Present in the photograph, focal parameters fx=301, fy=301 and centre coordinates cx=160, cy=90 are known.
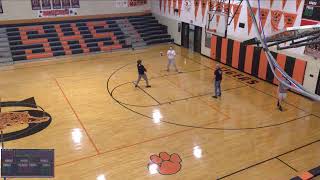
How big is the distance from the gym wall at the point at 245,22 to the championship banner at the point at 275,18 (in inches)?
5.6

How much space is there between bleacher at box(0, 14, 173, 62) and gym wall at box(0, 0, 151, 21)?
26.1 inches

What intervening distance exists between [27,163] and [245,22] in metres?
15.2

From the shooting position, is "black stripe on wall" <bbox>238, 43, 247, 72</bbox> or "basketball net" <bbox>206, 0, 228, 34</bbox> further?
"basketball net" <bbox>206, 0, 228, 34</bbox>

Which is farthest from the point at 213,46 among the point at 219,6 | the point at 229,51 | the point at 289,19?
the point at 289,19

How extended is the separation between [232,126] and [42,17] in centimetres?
1934

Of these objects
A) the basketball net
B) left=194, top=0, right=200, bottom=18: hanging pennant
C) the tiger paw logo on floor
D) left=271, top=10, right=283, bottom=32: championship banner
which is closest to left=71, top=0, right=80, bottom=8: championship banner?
left=194, top=0, right=200, bottom=18: hanging pennant

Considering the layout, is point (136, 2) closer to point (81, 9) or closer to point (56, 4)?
point (81, 9)

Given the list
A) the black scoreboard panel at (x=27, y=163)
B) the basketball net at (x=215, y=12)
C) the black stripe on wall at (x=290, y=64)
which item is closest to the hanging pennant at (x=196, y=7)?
the basketball net at (x=215, y=12)

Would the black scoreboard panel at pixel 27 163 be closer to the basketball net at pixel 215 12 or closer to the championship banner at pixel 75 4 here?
the basketball net at pixel 215 12

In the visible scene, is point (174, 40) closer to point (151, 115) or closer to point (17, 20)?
point (17, 20)

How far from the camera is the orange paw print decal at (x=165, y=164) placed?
30.3 ft

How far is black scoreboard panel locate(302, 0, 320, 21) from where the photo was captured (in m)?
13.8

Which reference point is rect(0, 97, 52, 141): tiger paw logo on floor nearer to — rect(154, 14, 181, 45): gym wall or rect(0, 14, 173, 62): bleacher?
rect(0, 14, 173, 62): bleacher

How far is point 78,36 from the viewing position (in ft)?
80.2
